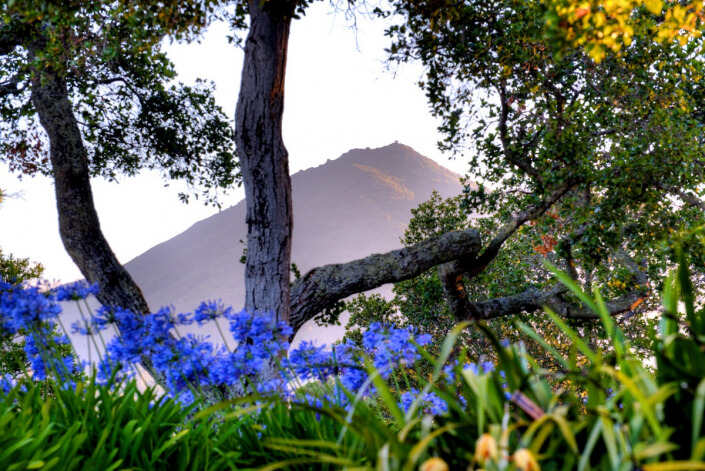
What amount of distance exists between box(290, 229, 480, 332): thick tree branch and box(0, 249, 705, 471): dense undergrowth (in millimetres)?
3237

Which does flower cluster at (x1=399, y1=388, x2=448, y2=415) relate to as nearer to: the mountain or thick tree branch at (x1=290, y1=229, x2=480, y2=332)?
thick tree branch at (x1=290, y1=229, x2=480, y2=332)

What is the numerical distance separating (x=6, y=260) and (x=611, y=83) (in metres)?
14.4

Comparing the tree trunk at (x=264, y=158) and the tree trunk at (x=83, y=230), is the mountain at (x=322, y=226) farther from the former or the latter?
the tree trunk at (x=264, y=158)

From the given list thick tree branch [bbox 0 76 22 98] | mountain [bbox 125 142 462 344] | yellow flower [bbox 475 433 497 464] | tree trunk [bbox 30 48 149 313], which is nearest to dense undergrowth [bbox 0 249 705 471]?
yellow flower [bbox 475 433 497 464]

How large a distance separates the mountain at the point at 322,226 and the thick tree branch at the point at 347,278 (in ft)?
330

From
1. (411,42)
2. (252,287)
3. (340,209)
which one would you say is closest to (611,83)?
(411,42)

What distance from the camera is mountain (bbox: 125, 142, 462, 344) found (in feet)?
390

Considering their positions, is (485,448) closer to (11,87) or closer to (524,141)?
(524,141)

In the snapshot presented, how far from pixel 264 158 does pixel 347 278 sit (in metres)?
2.05

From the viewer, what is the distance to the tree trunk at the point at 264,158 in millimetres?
5562

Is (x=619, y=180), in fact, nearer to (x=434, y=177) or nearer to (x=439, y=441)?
(x=439, y=441)

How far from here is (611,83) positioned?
7.26 m

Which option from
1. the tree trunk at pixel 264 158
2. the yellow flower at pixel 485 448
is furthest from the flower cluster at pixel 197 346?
the tree trunk at pixel 264 158

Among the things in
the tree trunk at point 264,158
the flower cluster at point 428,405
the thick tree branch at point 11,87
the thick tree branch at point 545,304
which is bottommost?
the thick tree branch at point 545,304
